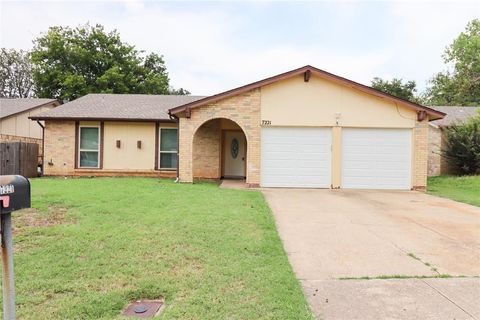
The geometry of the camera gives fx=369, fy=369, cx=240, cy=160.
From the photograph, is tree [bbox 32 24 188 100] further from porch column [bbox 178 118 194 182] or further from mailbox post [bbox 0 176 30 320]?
mailbox post [bbox 0 176 30 320]

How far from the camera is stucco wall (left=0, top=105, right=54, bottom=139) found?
67.6ft

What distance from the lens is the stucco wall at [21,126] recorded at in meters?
20.6

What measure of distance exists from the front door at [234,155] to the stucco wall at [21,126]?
504 inches

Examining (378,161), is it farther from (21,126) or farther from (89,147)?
(21,126)

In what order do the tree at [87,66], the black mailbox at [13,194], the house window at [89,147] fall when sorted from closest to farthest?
1. the black mailbox at [13,194]
2. the house window at [89,147]
3. the tree at [87,66]

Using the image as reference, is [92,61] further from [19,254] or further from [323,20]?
[19,254]

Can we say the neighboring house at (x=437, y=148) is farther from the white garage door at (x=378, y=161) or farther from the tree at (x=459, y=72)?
the tree at (x=459, y=72)

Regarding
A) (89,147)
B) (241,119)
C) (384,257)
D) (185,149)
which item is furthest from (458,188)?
(89,147)

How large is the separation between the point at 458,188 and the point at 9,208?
608 inches

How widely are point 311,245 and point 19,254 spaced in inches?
162

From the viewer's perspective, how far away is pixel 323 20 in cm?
1395

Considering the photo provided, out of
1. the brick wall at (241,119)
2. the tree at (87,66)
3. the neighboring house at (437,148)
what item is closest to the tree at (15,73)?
the tree at (87,66)

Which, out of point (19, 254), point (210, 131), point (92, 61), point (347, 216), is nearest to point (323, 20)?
point (210, 131)

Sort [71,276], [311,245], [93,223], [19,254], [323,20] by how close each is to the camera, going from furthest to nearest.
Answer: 1. [323,20]
2. [93,223]
3. [311,245]
4. [19,254]
5. [71,276]
